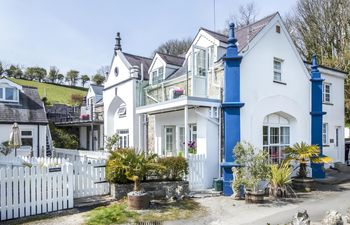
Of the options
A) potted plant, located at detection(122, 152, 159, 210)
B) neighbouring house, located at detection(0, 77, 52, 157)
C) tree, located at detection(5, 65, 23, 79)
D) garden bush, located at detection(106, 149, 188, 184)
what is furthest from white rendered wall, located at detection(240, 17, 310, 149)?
tree, located at detection(5, 65, 23, 79)

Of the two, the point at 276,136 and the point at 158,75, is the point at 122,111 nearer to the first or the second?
the point at 158,75

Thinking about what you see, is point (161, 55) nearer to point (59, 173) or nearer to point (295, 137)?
point (295, 137)

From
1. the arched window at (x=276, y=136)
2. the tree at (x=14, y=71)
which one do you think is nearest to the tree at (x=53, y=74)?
the tree at (x=14, y=71)

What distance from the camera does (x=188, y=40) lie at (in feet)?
170

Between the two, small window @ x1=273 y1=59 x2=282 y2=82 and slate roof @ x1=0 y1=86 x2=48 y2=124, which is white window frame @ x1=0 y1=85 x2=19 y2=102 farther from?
small window @ x1=273 y1=59 x2=282 y2=82

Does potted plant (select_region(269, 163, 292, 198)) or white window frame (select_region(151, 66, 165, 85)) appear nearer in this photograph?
potted plant (select_region(269, 163, 292, 198))

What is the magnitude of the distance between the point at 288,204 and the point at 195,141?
5121mm

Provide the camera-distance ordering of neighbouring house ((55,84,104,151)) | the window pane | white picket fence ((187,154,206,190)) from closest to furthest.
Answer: white picket fence ((187,154,206,190)) → the window pane → neighbouring house ((55,84,104,151))

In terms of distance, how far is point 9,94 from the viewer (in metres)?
23.1

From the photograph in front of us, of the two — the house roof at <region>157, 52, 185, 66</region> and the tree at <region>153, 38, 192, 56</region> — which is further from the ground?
the tree at <region>153, 38, 192, 56</region>

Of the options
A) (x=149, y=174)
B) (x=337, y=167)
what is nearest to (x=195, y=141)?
(x=149, y=174)

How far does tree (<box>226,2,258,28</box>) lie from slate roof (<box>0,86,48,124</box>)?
26.7m

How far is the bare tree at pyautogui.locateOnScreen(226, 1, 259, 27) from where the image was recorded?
39000mm

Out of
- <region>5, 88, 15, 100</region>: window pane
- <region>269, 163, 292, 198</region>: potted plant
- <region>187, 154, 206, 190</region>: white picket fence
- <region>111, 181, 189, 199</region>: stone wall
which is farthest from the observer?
<region>5, 88, 15, 100</region>: window pane
